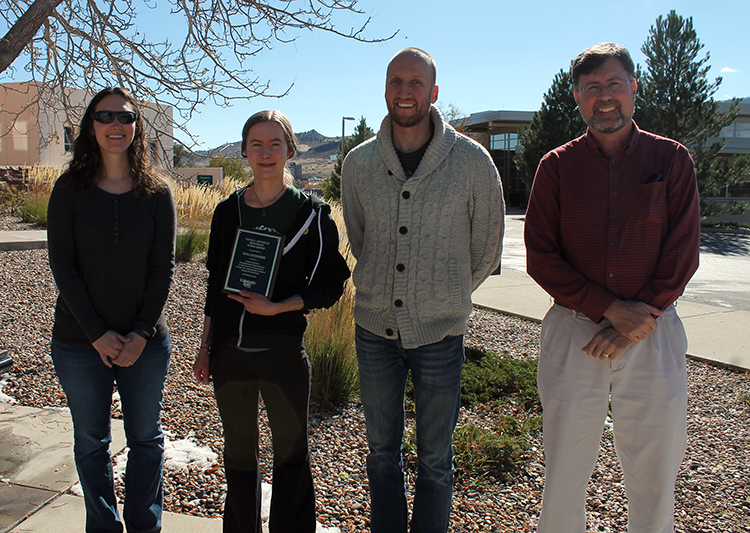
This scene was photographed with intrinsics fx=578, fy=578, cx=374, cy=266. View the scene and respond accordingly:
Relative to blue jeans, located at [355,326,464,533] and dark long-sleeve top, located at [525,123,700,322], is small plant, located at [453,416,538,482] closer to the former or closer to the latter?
blue jeans, located at [355,326,464,533]

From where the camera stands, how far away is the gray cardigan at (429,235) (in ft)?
7.80

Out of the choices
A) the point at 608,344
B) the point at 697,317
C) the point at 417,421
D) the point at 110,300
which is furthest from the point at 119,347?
the point at 697,317

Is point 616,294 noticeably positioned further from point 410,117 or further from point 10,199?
Answer: point 10,199

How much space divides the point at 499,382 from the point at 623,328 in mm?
2511

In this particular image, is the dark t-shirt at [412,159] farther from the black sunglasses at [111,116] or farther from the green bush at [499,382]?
the green bush at [499,382]

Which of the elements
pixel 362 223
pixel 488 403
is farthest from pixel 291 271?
pixel 488 403

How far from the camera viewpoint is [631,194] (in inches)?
90.8

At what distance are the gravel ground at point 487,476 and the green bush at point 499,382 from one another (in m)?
0.20

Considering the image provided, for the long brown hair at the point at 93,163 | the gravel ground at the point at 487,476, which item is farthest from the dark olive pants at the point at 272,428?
the long brown hair at the point at 93,163

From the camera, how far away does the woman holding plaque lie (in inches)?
92.7

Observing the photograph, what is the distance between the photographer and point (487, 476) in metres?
3.28

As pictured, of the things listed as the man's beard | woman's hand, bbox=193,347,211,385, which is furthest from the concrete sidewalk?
woman's hand, bbox=193,347,211,385

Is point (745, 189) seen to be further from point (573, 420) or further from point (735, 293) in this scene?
point (573, 420)

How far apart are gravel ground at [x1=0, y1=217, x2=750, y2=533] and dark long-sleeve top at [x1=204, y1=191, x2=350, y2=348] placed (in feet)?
3.70
